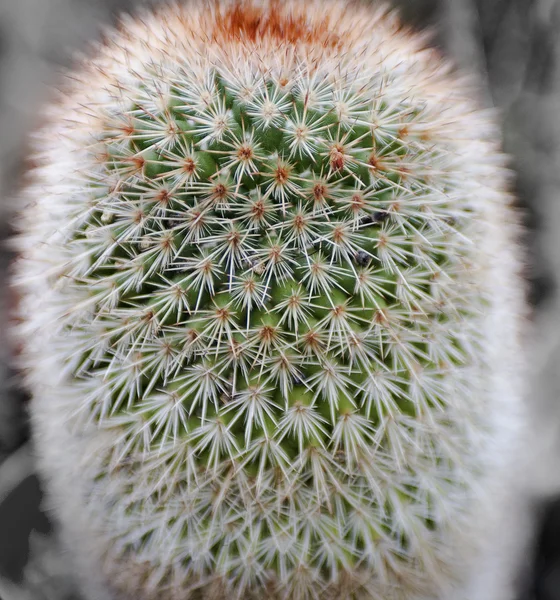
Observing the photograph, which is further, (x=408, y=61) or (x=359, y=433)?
(x=408, y=61)

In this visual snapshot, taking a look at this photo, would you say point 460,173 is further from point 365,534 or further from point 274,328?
point 365,534

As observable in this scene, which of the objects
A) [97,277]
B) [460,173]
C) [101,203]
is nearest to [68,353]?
[97,277]

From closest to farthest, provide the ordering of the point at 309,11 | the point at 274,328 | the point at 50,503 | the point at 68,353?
1. the point at 274,328
2. the point at 68,353
3. the point at 309,11
4. the point at 50,503

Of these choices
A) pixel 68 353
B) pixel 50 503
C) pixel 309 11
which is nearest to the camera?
pixel 68 353

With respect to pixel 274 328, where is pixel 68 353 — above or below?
below

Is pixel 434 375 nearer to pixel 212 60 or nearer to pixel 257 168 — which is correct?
pixel 257 168

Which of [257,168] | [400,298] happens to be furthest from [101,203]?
[400,298]

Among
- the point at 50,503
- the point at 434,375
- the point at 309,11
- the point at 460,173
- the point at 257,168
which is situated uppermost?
the point at 309,11
